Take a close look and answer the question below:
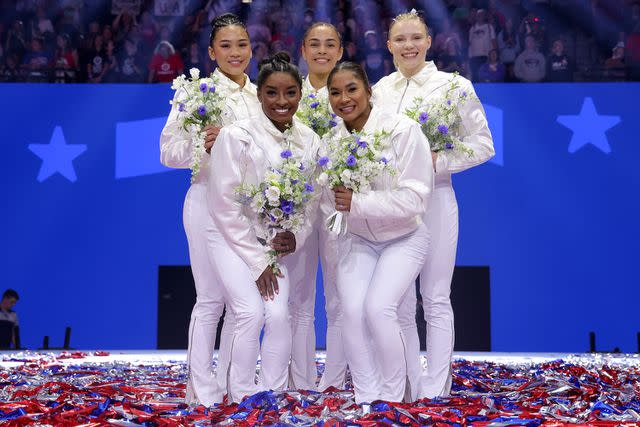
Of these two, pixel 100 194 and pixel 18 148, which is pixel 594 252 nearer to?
pixel 100 194

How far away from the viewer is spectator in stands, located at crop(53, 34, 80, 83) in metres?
8.73

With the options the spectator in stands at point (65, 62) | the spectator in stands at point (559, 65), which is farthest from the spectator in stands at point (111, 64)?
the spectator in stands at point (559, 65)

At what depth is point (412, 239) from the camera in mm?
4176

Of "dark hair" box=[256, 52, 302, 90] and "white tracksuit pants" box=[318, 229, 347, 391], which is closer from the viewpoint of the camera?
"dark hair" box=[256, 52, 302, 90]

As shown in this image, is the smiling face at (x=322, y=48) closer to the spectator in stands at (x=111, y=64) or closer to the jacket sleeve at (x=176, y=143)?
the jacket sleeve at (x=176, y=143)

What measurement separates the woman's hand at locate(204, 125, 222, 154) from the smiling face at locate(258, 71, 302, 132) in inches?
10.8

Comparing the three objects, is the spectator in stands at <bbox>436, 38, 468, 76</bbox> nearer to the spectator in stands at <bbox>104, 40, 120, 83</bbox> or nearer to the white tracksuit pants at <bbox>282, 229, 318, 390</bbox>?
the spectator in stands at <bbox>104, 40, 120, 83</bbox>

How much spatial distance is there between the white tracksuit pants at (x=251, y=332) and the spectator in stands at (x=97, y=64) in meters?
5.24

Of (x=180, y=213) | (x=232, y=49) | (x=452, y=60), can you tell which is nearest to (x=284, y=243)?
(x=232, y=49)

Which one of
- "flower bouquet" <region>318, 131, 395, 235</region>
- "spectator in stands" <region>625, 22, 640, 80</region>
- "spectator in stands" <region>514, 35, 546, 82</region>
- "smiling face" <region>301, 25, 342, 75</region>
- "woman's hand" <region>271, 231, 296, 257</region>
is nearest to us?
"flower bouquet" <region>318, 131, 395, 235</region>

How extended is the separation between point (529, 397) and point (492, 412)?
63cm

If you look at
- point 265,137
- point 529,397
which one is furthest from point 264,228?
point 529,397

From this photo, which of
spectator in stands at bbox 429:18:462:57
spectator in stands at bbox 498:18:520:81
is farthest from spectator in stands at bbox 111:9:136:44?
spectator in stands at bbox 498:18:520:81

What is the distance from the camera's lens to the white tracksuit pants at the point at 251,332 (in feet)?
13.2
